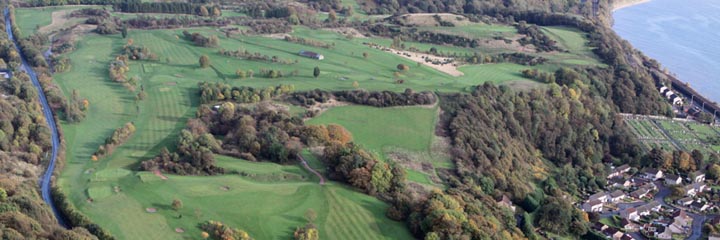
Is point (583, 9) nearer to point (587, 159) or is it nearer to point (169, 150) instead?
point (587, 159)

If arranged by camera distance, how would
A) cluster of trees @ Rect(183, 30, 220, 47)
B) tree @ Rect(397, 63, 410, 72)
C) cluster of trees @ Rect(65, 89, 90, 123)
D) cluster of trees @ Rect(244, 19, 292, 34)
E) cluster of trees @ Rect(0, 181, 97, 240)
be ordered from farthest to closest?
1. cluster of trees @ Rect(244, 19, 292, 34)
2. cluster of trees @ Rect(183, 30, 220, 47)
3. tree @ Rect(397, 63, 410, 72)
4. cluster of trees @ Rect(65, 89, 90, 123)
5. cluster of trees @ Rect(0, 181, 97, 240)

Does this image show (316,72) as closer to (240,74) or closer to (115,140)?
(240,74)

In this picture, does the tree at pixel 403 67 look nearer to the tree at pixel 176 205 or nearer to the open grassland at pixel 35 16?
the tree at pixel 176 205

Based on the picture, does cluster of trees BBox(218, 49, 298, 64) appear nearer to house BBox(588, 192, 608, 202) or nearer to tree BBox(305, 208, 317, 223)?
house BBox(588, 192, 608, 202)

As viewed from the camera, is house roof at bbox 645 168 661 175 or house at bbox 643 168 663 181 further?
house roof at bbox 645 168 661 175

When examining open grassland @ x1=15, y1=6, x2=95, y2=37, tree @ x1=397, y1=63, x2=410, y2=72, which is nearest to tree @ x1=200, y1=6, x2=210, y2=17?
open grassland @ x1=15, y1=6, x2=95, y2=37

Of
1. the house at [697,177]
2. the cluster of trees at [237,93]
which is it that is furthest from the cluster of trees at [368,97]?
the house at [697,177]

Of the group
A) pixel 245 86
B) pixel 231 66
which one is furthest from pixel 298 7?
pixel 245 86
